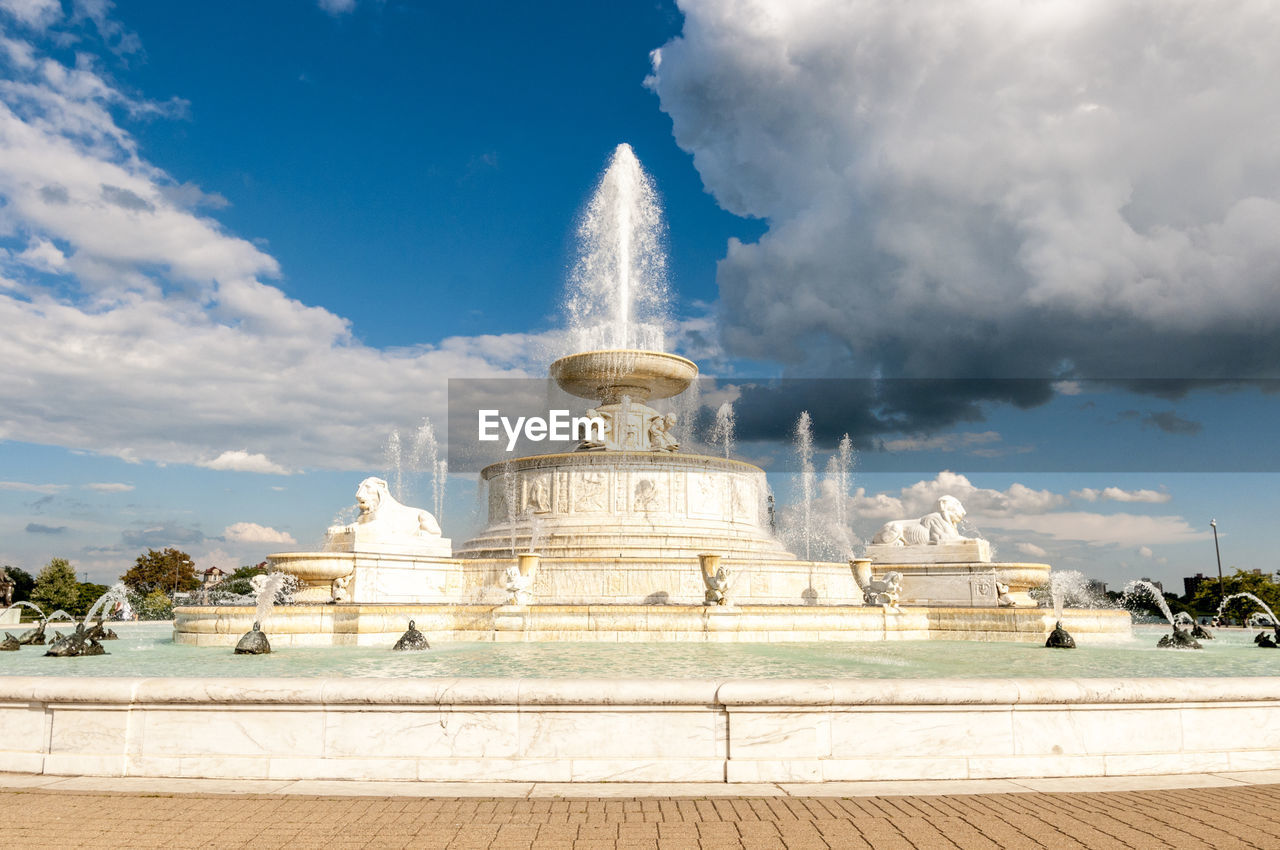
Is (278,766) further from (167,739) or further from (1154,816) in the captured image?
(1154,816)

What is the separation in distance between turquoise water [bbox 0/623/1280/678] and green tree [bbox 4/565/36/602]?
53.4m

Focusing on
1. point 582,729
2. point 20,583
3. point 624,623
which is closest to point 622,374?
point 624,623

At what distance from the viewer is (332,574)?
748 inches

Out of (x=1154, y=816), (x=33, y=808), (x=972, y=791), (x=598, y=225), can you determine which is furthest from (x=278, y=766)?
(x=598, y=225)

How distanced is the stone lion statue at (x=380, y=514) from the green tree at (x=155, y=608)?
25.3 m

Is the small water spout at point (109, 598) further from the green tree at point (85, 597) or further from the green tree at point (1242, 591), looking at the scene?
the green tree at point (1242, 591)

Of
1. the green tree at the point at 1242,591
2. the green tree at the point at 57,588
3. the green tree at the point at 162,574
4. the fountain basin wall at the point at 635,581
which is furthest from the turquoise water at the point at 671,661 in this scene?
the green tree at the point at 162,574

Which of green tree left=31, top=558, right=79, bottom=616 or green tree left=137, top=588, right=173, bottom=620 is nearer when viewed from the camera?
green tree left=137, top=588, right=173, bottom=620

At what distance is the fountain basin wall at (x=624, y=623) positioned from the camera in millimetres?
15719

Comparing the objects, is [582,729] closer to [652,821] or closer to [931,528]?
[652,821]

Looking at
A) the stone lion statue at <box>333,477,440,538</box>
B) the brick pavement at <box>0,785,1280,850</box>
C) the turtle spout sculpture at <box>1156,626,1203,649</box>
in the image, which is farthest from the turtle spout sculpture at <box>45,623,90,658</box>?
the turtle spout sculpture at <box>1156,626,1203,649</box>

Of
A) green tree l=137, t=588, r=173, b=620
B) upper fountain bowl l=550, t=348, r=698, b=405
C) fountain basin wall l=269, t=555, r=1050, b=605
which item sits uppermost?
upper fountain bowl l=550, t=348, r=698, b=405

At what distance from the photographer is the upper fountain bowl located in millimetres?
29516

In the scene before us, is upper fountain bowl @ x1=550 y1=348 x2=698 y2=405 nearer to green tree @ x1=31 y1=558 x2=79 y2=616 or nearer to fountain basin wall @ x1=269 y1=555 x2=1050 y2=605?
fountain basin wall @ x1=269 y1=555 x2=1050 y2=605
